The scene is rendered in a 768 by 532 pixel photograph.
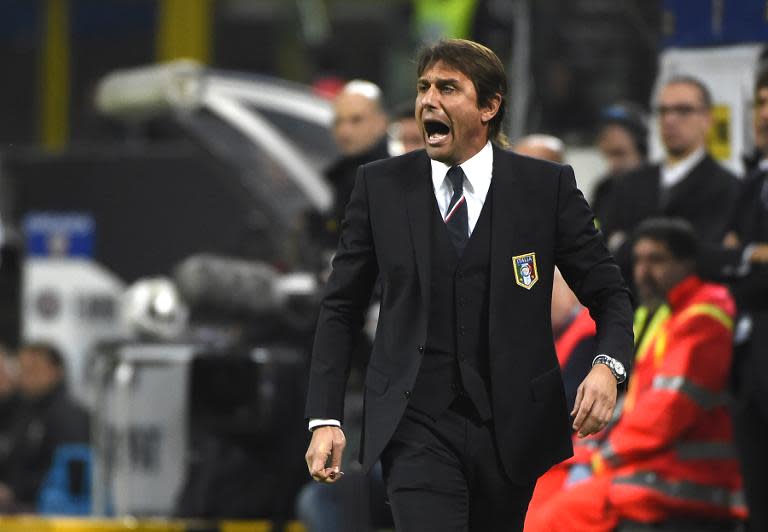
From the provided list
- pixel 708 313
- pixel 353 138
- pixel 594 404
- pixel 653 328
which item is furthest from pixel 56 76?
pixel 594 404

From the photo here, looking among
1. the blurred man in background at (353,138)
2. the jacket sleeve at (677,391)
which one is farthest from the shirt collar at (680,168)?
the blurred man in background at (353,138)

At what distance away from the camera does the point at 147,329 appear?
11.0 meters

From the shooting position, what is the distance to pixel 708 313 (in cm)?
755

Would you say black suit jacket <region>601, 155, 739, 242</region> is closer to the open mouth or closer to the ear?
the ear

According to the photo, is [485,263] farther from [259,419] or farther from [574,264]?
[259,419]

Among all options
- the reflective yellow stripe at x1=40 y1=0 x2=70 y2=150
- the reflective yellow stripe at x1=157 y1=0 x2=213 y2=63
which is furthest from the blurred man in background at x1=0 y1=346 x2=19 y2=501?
the reflective yellow stripe at x1=40 y1=0 x2=70 y2=150

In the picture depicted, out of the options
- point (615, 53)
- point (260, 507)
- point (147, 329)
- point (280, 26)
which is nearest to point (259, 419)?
point (260, 507)

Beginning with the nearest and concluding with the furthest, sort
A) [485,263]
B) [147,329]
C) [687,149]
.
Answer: [485,263]
[687,149]
[147,329]

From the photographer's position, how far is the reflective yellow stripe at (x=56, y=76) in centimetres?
2698

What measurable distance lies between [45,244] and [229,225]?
1.20 meters

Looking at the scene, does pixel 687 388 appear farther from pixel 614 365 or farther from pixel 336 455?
pixel 336 455

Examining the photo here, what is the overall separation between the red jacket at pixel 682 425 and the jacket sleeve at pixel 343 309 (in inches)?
95.9

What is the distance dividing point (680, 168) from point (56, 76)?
19.8m

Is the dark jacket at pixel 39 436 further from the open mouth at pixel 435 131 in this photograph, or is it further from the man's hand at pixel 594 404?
the man's hand at pixel 594 404
